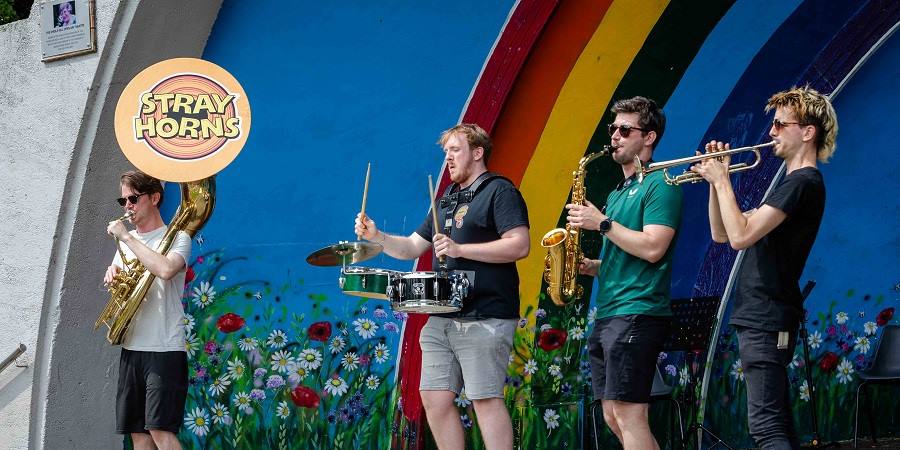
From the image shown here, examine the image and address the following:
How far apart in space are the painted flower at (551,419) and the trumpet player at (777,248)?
250 centimetres

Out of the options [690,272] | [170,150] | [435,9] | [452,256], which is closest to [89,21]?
[170,150]

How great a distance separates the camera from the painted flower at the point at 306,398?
649 cm

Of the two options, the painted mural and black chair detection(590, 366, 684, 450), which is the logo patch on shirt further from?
black chair detection(590, 366, 684, 450)

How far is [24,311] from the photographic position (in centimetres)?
638

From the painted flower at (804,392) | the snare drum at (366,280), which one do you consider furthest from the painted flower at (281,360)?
the painted flower at (804,392)

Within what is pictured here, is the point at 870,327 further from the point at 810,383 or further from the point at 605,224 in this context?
the point at 605,224

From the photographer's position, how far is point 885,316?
6.94 meters

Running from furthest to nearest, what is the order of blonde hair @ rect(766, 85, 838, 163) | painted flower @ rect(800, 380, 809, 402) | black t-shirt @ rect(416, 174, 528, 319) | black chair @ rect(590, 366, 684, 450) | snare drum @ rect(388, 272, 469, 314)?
painted flower @ rect(800, 380, 809, 402), black chair @ rect(590, 366, 684, 450), black t-shirt @ rect(416, 174, 528, 319), snare drum @ rect(388, 272, 469, 314), blonde hair @ rect(766, 85, 838, 163)

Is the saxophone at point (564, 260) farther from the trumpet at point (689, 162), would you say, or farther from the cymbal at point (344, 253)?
the cymbal at point (344, 253)

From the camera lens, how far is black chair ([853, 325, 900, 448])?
21.0ft

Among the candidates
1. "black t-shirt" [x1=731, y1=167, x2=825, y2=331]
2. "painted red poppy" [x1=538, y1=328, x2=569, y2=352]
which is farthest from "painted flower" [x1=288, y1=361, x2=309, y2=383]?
"black t-shirt" [x1=731, y1=167, x2=825, y2=331]

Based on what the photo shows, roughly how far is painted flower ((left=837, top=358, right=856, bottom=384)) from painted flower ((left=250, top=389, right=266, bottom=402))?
141 inches

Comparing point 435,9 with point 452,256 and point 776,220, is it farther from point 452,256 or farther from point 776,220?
point 776,220

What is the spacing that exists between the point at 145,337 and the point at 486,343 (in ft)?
5.33
